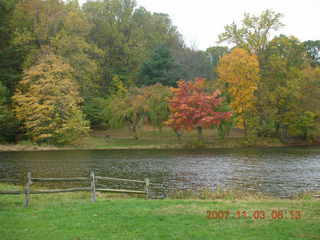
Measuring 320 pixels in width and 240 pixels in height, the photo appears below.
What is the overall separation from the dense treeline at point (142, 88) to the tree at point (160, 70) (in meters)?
0.18

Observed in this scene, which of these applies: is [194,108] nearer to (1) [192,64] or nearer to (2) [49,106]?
(2) [49,106]

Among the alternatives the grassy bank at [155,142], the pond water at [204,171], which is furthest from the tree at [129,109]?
the pond water at [204,171]

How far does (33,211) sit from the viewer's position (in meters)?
12.4

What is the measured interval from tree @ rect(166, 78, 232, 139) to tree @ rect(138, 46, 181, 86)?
42.7 feet

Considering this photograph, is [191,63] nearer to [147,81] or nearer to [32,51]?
[147,81]

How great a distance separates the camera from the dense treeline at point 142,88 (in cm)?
4838

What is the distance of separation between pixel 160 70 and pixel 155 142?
15074mm

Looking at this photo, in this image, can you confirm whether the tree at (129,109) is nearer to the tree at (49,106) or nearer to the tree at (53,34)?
the tree at (49,106)

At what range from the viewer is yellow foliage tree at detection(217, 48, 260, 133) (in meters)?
51.2

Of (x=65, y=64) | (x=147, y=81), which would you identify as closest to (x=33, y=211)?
(x=65, y=64)

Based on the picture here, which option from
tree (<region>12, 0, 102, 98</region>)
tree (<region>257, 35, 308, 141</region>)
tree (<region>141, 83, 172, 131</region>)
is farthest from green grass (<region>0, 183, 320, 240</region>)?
tree (<region>12, 0, 102, 98</region>)

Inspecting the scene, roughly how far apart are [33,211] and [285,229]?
25.6 ft

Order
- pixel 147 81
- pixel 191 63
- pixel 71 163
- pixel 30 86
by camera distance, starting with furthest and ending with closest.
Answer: pixel 191 63 → pixel 147 81 → pixel 30 86 → pixel 71 163

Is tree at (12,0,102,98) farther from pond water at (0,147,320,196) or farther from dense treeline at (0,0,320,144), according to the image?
pond water at (0,147,320,196)
